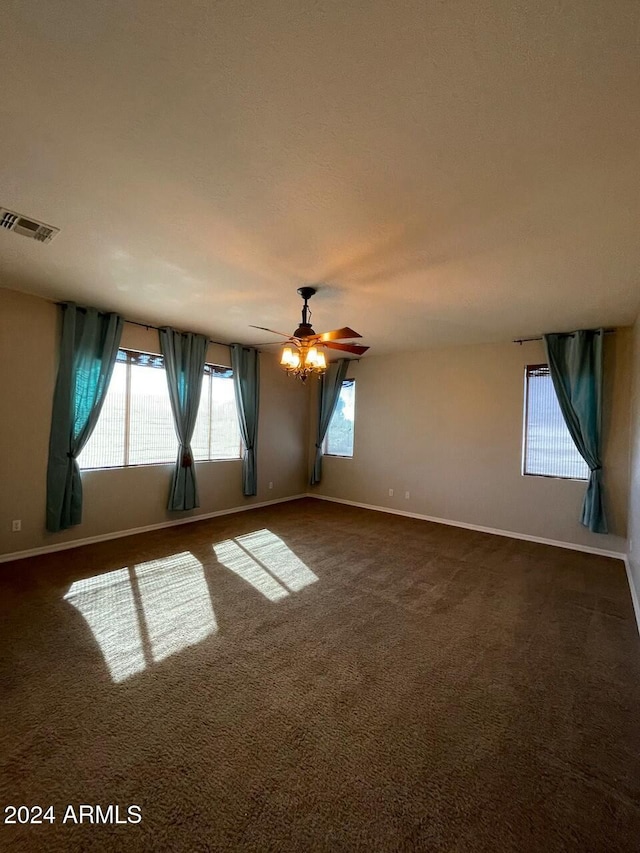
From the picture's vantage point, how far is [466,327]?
4.31m

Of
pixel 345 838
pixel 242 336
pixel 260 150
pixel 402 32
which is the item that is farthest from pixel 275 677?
pixel 242 336

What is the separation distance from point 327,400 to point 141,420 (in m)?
3.26

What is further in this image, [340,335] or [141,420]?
[141,420]

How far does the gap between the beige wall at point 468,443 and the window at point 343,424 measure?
0.17 meters

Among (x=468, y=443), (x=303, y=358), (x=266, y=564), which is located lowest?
(x=266, y=564)

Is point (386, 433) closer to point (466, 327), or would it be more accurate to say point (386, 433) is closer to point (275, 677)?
point (466, 327)

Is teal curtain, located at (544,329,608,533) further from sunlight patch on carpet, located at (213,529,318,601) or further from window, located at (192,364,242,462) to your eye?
window, located at (192,364,242,462)

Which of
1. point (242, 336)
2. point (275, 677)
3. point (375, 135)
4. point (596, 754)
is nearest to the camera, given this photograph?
point (375, 135)

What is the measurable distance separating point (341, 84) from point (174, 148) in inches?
32.4

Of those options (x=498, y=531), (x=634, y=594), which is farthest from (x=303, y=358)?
(x=498, y=531)

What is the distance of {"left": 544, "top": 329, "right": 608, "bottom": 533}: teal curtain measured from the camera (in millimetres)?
4121

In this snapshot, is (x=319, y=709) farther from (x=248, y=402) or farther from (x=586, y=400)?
(x=248, y=402)

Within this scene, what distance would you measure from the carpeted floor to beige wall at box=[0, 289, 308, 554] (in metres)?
0.60

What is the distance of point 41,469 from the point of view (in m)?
3.74
